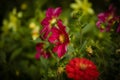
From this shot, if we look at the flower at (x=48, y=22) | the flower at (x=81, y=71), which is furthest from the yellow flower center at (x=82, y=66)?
the flower at (x=48, y=22)

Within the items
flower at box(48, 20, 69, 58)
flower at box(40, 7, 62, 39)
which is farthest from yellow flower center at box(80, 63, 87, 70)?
flower at box(40, 7, 62, 39)

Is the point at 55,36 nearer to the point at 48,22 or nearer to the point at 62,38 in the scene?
the point at 62,38

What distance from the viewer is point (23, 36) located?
2.43 metres

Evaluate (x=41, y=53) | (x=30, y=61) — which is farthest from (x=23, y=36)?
(x=41, y=53)

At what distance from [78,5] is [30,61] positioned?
1.95 feet

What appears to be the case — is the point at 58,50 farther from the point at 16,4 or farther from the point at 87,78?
the point at 16,4

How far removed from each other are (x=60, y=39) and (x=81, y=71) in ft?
0.80

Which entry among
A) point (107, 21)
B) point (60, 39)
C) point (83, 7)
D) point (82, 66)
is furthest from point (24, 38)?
point (82, 66)

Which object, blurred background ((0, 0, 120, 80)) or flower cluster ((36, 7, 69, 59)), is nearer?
flower cluster ((36, 7, 69, 59))

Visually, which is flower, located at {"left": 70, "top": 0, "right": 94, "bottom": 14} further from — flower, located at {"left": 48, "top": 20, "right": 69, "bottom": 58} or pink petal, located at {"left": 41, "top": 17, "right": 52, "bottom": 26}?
flower, located at {"left": 48, "top": 20, "right": 69, "bottom": 58}

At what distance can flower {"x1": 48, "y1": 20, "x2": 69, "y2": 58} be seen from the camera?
1129mm

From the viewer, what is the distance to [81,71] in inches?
37.7

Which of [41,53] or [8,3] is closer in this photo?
[41,53]

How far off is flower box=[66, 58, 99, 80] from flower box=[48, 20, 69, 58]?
0.50 ft
